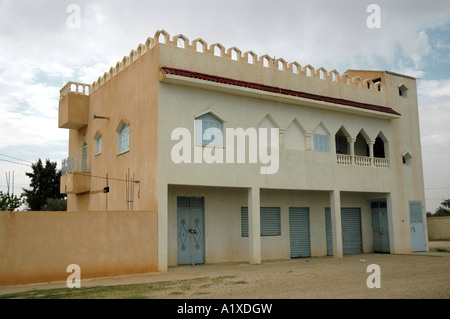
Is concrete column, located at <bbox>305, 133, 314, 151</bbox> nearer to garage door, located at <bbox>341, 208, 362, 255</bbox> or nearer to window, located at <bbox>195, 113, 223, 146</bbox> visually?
window, located at <bbox>195, 113, 223, 146</bbox>

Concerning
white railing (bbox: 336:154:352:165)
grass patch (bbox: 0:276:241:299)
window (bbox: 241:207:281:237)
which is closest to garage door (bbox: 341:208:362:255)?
white railing (bbox: 336:154:352:165)

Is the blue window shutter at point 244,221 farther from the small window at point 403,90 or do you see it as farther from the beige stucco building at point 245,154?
the small window at point 403,90

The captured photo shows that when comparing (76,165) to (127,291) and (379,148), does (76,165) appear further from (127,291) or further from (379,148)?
(379,148)

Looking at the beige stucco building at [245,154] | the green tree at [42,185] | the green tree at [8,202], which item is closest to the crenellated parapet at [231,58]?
the beige stucco building at [245,154]

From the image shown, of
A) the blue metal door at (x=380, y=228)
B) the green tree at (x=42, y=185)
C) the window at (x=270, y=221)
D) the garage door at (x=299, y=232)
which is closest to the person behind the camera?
the window at (x=270, y=221)

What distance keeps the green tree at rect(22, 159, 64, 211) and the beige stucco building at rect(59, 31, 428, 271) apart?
727 inches

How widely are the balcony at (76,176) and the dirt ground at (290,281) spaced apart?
683 cm

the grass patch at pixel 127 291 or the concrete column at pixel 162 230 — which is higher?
the concrete column at pixel 162 230

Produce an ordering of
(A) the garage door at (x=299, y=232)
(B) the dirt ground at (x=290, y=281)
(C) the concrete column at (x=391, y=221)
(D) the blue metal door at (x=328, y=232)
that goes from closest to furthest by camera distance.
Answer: (B) the dirt ground at (x=290, y=281)
(A) the garage door at (x=299, y=232)
(D) the blue metal door at (x=328, y=232)
(C) the concrete column at (x=391, y=221)

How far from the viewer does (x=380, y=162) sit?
20.6 metres

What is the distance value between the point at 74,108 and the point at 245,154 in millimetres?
8595

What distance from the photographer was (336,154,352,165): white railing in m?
19.2

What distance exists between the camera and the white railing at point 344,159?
19.2 metres
